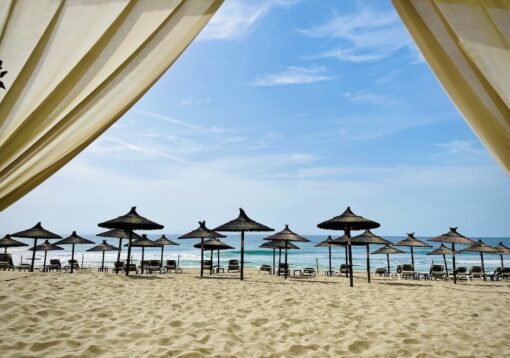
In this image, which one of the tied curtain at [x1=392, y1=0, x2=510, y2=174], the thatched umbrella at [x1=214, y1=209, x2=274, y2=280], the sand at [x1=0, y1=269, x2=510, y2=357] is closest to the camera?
the tied curtain at [x1=392, y1=0, x2=510, y2=174]

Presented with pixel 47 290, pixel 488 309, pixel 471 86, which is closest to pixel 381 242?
pixel 488 309

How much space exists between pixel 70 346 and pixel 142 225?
31.0 feet

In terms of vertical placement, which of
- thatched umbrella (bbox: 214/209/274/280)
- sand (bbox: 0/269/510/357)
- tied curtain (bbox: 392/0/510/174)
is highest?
tied curtain (bbox: 392/0/510/174)

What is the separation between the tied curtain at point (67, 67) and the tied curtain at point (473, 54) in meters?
1.58

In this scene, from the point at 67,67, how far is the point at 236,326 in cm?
468

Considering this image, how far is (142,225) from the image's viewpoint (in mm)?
13445

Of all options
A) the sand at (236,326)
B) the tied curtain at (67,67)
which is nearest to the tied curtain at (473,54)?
the tied curtain at (67,67)

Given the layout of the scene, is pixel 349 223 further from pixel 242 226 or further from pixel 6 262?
pixel 6 262

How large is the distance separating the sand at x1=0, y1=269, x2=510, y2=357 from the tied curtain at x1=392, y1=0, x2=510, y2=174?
3355mm

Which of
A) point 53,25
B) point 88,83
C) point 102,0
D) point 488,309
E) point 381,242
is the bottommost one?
point 488,309

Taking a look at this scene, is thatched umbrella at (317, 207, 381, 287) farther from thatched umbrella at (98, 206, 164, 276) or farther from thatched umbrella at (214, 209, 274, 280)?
thatched umbrella at (98, 206, 164, 276)

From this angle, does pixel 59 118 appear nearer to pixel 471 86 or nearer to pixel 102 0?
pixel 102 0

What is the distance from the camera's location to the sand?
4.32m

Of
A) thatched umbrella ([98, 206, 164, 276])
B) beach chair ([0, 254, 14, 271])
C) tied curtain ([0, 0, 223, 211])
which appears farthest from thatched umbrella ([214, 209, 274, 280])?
beach chair ([0, 254, 14, 271])
